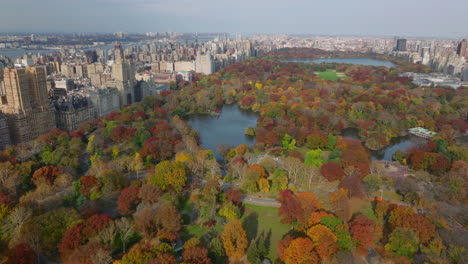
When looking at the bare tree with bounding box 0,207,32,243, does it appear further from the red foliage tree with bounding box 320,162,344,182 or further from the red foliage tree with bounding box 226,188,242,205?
the red foliage tree with bounding box 320,162,344,182

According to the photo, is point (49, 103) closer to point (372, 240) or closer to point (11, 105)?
point (11, 105)

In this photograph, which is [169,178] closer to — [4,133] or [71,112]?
[4,133]

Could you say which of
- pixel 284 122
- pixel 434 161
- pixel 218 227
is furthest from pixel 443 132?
pixel 218 227

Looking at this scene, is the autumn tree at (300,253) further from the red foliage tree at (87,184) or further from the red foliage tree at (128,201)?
the red foliage tree at (87,184)

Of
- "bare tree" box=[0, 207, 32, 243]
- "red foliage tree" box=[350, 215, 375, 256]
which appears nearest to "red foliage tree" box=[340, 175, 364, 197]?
"red foliage tree" box=[350, 215, 375, 256]

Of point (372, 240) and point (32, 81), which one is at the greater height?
→ point (32, 81)

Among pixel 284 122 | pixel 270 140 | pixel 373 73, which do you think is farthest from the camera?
pixel 373 73

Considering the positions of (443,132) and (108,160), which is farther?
(443,132)
